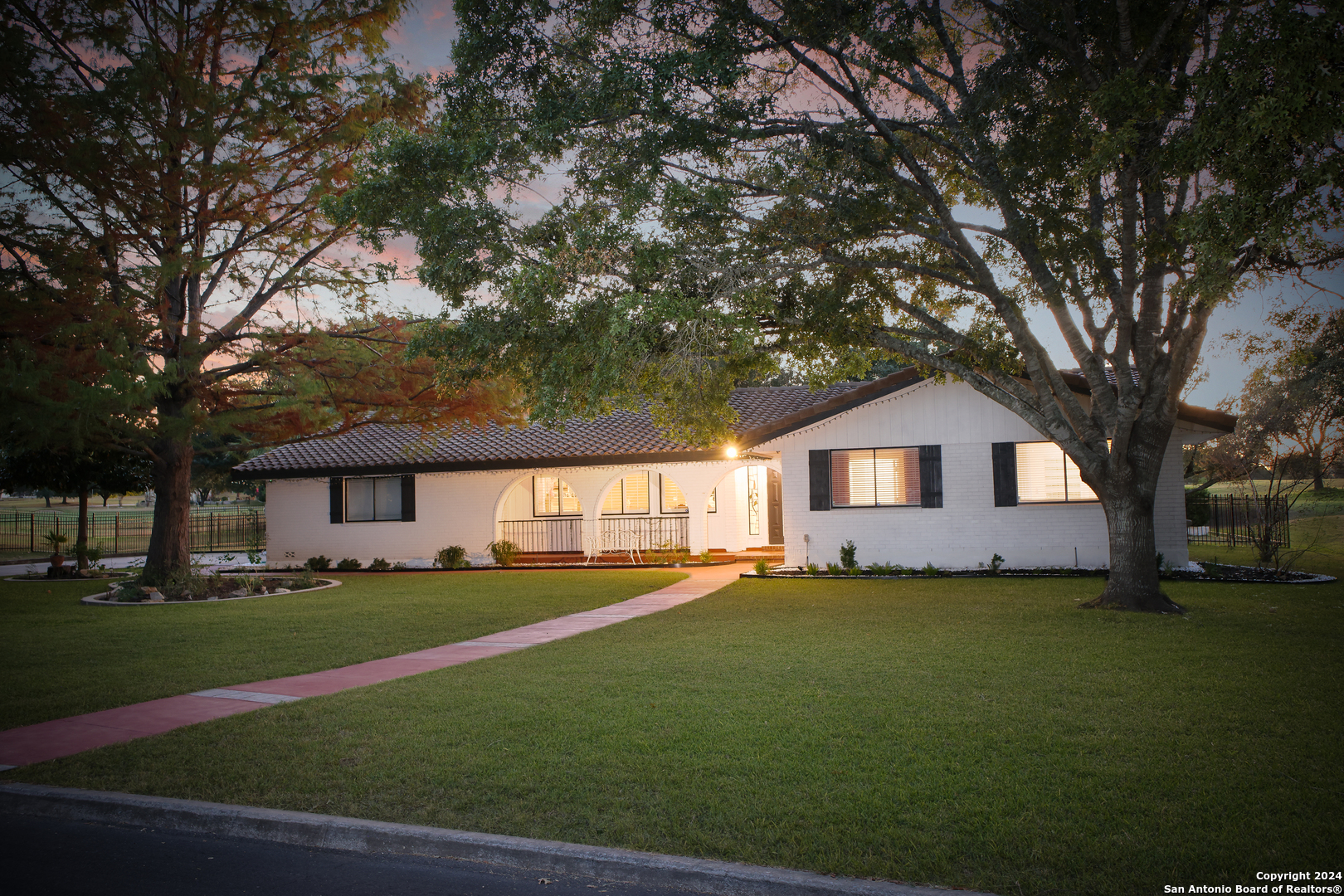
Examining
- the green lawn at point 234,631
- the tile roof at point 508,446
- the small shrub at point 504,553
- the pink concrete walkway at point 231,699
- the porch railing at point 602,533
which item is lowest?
the pink concrete walkway at point 231,699

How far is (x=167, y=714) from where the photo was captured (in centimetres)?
731

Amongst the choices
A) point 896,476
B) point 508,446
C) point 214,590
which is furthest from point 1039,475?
point 214,590

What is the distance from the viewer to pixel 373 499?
24859mm

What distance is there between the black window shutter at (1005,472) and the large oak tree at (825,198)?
450 cm

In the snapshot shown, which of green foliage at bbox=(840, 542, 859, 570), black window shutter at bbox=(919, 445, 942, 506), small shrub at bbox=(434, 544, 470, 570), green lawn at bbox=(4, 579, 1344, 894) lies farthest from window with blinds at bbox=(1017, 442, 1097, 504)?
small shrub at bbox=(434, 544, 470, 570)

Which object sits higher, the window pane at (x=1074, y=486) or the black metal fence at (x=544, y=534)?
the window pane at (x=1074, y=486)

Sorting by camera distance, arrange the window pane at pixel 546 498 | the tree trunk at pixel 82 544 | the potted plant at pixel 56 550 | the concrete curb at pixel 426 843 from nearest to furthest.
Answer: the concrete curb at pixel 426 843 → the potted plant at pixel 56 550 → the tree trunk at pixel 82 544 → the window pane at pixel 546 498

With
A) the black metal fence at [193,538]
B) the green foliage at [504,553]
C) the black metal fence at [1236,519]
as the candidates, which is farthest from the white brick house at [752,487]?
the black metal fence at [193,538]

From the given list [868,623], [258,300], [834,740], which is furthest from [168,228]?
[834,740]

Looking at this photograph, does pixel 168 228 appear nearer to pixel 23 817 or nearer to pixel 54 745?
pixel 54 745

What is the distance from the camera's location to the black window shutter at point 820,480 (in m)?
18.5

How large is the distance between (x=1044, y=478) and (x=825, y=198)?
30.0 feet

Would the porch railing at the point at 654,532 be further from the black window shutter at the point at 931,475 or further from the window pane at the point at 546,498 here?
the black window shutter at the point at 931,475

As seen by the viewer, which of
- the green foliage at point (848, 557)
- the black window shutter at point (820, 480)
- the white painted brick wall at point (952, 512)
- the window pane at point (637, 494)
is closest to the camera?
the white painted brick wall at point (952, 512)
